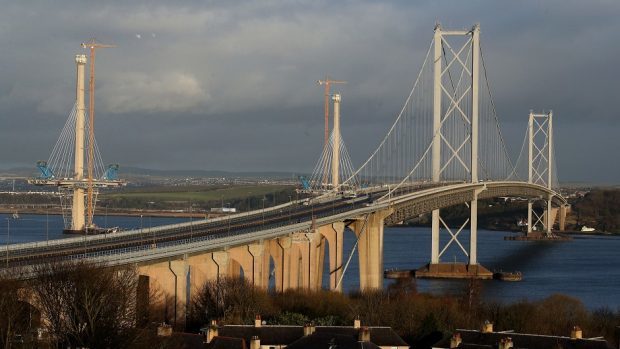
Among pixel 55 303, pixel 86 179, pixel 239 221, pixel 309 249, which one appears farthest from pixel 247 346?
pixel 86 179

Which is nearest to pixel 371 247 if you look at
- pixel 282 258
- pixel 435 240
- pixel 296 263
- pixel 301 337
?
pixel 296 263

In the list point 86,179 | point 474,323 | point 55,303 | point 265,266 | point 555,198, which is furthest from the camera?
point 555,198

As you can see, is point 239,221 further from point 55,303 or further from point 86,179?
point 55,303

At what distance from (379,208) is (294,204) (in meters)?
10.1

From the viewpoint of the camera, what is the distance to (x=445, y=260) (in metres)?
71.9

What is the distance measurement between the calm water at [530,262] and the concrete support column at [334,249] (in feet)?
9.09

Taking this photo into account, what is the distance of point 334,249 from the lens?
159 feet

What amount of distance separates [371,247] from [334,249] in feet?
→ 7.58

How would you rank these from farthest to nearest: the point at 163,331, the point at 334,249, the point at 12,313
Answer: the point at 334,249, the point at 163,331, the point at 12,313

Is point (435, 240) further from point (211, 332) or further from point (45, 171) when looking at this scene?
point (211, 332)

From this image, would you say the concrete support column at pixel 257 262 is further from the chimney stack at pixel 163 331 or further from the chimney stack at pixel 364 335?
the chimney stack at pixel 364 335

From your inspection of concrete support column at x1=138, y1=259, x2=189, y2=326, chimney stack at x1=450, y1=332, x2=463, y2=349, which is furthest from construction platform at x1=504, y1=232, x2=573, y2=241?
chimney stack at x1=450, y1=332, x2=463, y2=349

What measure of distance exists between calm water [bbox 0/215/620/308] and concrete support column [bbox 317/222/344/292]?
277 centimetres

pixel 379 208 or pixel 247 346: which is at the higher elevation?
pixel 379 208
